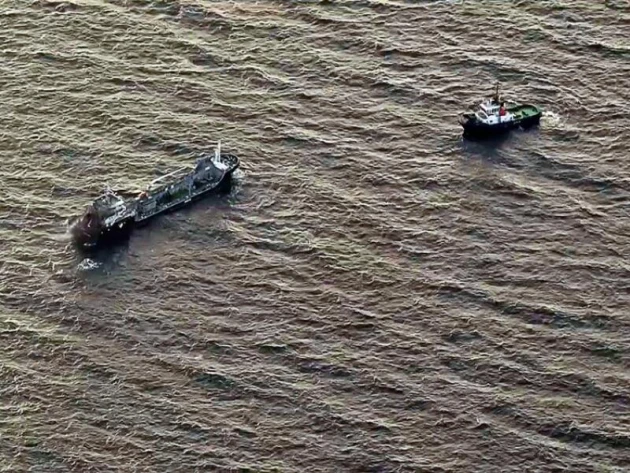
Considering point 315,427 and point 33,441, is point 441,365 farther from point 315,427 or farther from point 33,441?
point 33,441

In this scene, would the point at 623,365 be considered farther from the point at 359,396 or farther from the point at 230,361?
the point at 230,361

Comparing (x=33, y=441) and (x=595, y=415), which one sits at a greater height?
(x=595, y=415)

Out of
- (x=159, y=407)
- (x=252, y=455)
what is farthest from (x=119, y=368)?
(x=252, y=455)

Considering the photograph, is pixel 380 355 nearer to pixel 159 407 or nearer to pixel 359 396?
pixel 359 396

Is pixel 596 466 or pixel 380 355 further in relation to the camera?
pixel 380 355

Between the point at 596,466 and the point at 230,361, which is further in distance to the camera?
the point at 230,361

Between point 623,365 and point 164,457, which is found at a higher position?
point 623,365

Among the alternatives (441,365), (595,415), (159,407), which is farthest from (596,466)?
(159,407)
